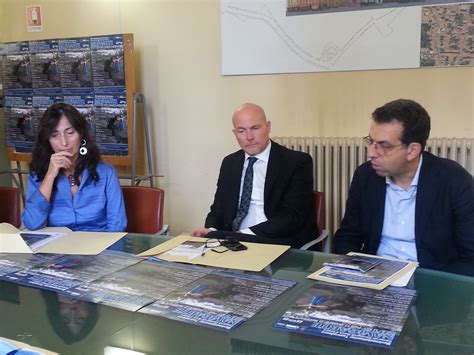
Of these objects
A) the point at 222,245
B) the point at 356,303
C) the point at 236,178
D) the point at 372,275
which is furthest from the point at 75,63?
the point at 356,303

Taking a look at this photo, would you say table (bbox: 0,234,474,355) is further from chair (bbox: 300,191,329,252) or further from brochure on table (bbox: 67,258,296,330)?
chair (bbox: 300,191,329,252)

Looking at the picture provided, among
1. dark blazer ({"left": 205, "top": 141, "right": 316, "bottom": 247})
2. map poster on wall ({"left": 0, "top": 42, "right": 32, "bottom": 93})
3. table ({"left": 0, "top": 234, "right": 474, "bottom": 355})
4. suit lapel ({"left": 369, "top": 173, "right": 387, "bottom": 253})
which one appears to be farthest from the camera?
map poster on wall ({"left": 0, "top": 42, "right": 32, "bottom": 93})

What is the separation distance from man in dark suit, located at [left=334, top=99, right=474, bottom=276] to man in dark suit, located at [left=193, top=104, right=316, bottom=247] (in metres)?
0.41

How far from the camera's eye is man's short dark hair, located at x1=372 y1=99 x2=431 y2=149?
1907 mm

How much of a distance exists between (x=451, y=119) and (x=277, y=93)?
1177mm

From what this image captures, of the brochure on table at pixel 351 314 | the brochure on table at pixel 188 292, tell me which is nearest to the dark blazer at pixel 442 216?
the brochure on table at pixel 351 314

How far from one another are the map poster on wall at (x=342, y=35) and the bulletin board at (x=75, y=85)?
810 mm

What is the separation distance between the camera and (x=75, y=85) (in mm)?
4109

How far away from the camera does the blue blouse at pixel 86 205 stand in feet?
7.50

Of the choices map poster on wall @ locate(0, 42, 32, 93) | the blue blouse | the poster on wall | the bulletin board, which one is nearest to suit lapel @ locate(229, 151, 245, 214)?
the blue blouse

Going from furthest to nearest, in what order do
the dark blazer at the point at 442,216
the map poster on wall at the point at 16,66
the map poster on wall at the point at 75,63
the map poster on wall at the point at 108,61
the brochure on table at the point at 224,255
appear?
the map poster on wall at the point at 16,66
the map poster on wall at the point at 75,63
the map poster on wall at the point at 108,61
the dark blazer at the point at 442,216
the brochure on table at the point at 224,255

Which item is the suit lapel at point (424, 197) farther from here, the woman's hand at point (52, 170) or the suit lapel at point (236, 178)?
the woman's hand at point (52, 170)

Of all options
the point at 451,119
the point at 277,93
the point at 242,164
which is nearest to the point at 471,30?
the point at 451,119

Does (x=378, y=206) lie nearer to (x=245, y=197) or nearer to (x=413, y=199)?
(x=413, y=199)
